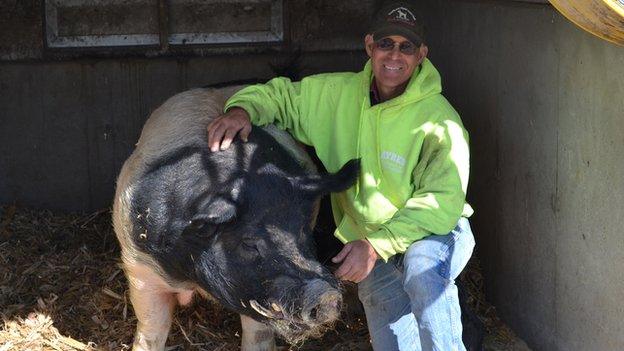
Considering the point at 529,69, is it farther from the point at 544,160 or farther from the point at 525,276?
the point at 525,276

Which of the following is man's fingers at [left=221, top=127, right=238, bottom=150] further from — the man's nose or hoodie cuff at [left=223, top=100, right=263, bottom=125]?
the man's nose

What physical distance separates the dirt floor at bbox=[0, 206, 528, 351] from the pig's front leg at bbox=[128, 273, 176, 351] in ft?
0.77

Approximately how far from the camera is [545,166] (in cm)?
387

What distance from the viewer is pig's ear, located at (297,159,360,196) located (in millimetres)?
3703

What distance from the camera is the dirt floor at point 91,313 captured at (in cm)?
448

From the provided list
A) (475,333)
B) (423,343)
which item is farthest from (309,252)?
(475,333)

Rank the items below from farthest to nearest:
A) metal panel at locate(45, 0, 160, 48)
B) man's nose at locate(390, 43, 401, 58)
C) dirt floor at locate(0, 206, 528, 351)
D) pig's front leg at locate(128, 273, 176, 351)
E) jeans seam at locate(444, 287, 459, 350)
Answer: metal panel at locate(45, 0, 160, 48) < dirt floor at locate(0, 206, 528, 351) < pig's front leg at locate(128, 273, 176, 351) < man's nose at locate(390, 43, 401, 58) < jeans seam at locate(444, 287, 459, 350)

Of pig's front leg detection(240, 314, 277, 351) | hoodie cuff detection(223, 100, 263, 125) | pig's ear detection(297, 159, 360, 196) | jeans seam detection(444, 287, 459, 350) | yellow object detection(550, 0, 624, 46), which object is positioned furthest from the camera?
pig's front leg detection(240, 314, 277, 351)

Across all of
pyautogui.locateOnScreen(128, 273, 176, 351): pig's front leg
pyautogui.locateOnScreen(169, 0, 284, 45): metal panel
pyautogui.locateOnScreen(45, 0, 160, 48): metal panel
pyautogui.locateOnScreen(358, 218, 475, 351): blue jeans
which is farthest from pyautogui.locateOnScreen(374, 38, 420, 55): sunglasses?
pyautogui.locateOnScreen(45, 0, 160, 48): metal panel

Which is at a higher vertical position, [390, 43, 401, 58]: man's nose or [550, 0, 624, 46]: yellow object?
[550, 0, 624, 46]: yellow object

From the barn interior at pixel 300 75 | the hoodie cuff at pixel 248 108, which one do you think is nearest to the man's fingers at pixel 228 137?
the hoodie cuff at pixel 248 108

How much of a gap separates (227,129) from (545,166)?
1.27m

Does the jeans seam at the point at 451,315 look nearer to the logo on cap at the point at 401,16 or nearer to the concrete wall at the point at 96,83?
the logo on cap at the point at 401,16

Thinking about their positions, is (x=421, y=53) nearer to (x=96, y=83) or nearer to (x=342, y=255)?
(x=342, y=255)
